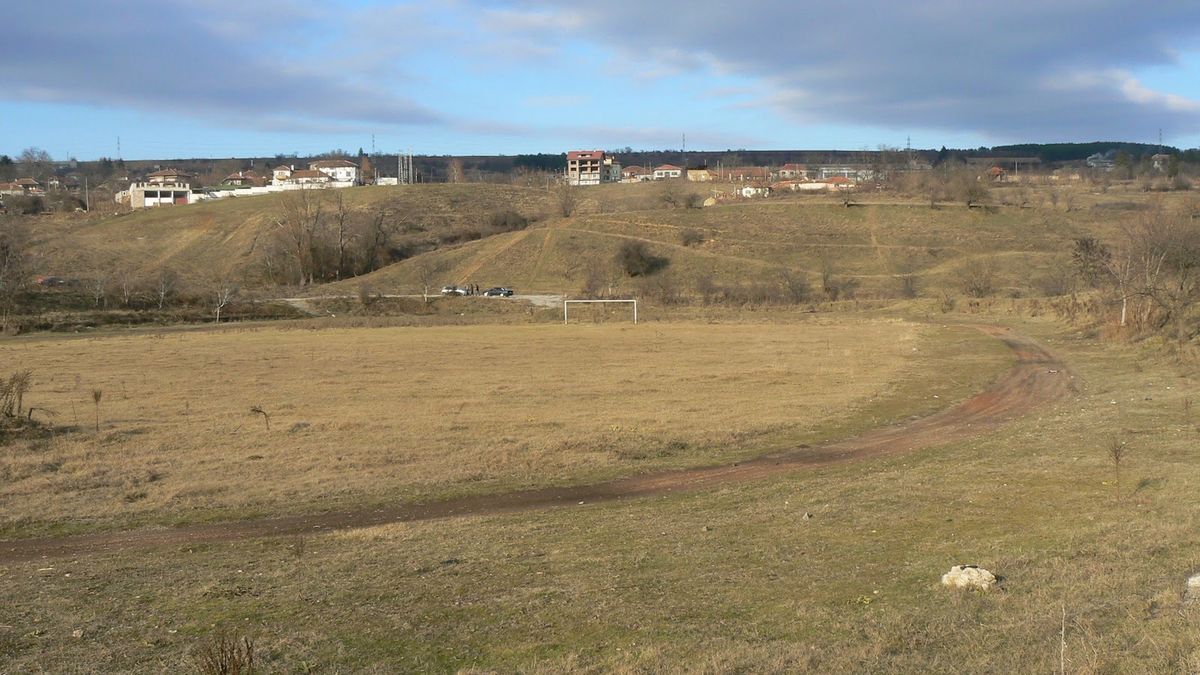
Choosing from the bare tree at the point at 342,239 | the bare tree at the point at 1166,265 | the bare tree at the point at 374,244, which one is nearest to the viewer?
the bare tree at the point at 1166,265

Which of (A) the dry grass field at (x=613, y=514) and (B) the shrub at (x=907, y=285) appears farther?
(B) the shrub at (x=907, y=285)

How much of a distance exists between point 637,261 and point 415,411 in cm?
7586

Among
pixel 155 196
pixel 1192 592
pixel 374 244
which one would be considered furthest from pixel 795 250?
pixel 155 196

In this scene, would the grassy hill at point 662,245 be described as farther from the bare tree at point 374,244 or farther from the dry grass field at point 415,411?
the dry grass field at point 415,411

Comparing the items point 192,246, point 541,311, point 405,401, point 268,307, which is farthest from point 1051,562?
point 192,246

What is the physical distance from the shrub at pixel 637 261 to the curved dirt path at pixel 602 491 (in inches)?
2947

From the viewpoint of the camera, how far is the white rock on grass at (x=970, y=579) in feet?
31.2

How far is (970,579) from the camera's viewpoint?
378 inches

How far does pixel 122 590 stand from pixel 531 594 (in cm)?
507

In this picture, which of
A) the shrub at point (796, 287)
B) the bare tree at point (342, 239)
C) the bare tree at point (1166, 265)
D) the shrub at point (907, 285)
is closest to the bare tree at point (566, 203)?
the bare tree at point (342, 239)

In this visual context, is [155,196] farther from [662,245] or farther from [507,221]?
[662,245]

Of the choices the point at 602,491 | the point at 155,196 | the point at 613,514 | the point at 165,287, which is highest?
the point at 155,196

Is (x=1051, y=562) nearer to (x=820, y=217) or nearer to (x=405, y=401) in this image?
(x=405, y=401)

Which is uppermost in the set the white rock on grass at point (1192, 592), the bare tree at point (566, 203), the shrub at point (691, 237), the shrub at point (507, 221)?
the bare tree at point (566, 203)
